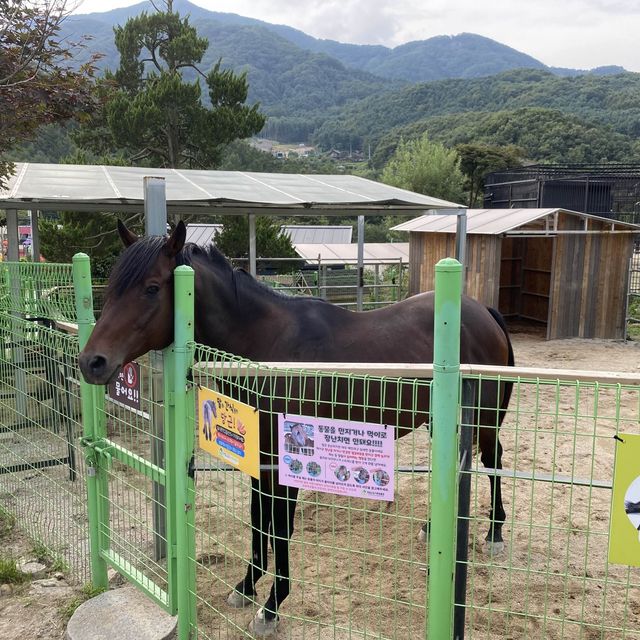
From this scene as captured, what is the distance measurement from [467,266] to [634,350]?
10.6ft

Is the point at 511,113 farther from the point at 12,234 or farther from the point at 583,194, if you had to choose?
the point at 12,234

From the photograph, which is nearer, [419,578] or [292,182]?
[419,578]

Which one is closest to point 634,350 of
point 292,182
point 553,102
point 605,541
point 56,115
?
point 292,182

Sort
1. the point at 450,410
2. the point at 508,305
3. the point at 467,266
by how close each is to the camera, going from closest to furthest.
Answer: the point at 450,410, the point at 467,266, the point at 508,305

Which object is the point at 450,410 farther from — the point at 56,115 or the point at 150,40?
the point at 150,40

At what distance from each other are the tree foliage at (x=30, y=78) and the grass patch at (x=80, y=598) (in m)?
3.40

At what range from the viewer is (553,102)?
76.1 meters

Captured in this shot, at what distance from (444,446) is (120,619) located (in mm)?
1758

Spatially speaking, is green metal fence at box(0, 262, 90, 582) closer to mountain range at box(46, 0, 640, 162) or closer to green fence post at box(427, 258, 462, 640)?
green fence post at box(427, 258, 462, 640)

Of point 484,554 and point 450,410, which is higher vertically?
point 450,410

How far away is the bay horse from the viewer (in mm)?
2367

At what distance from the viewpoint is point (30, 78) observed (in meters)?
4.65

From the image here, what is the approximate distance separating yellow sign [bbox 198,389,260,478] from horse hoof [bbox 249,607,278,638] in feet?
3.06

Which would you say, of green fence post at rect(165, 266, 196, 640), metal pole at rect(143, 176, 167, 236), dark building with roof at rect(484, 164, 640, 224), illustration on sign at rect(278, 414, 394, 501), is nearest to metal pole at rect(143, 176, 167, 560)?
metal pole at rect(143, 176, 167, 236)
